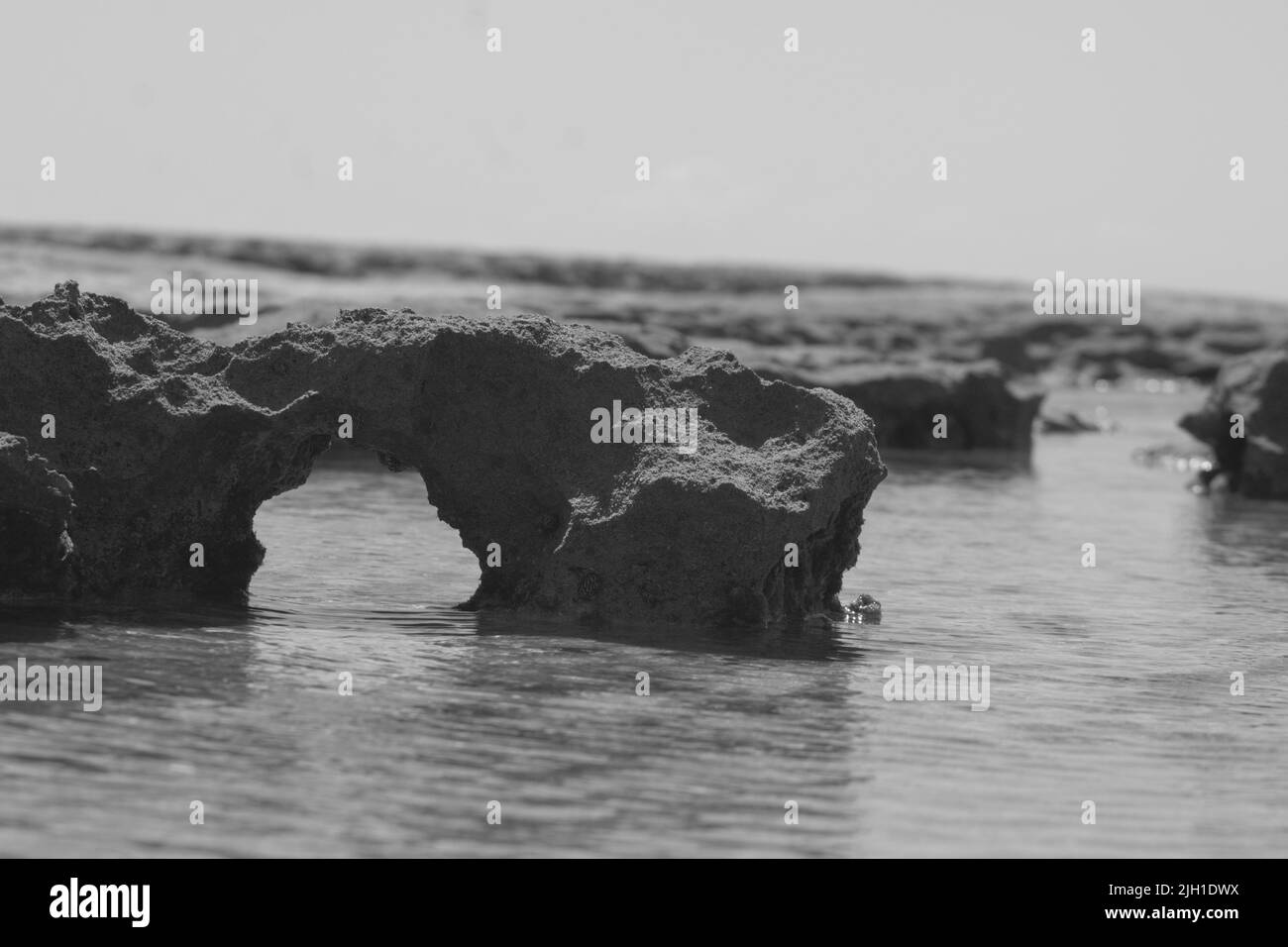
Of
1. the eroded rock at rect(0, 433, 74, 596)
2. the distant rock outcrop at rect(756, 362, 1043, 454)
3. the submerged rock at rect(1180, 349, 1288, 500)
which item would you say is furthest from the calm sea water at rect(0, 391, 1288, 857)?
the distant rock outcrop at rect(756, 362, 1043, 454)


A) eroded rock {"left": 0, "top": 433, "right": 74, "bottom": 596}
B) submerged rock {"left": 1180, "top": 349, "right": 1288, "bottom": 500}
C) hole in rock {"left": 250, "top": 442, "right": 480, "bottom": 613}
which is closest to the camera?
eroded rock {"left": 0, "top": 433, "right": 74, "bottom": 596}

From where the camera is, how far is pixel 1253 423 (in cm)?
3000

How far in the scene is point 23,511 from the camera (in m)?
13.6

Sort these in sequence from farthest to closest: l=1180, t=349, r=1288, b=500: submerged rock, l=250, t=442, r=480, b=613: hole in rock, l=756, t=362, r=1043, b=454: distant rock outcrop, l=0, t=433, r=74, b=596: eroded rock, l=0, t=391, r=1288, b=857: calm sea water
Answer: l=756, t=362, r=1043, b=454: distant rock outcrop, l=1180, t=349, r=1288, b=500: submerged rock, l=250, t=442, r=480, b=613: hole in rock, l=0, t=433, r=74, b=596: eroded rock, l=0, t=391, r=1288, b=857: calm sea water

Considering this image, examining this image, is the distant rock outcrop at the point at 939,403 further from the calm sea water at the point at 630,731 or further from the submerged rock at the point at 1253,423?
the calm sea water at the point at 630,731

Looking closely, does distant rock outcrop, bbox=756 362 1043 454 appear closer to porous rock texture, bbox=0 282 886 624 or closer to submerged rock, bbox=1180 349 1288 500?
submerged rock, bbox=1180 349 1288 500

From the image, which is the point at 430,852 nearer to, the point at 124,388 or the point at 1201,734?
the point at 1201,734

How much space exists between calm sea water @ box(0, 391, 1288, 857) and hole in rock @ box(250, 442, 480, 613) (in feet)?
0.28

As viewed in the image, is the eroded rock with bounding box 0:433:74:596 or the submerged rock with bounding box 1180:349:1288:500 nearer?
the eroded rock with bounding box 0:433:74:596

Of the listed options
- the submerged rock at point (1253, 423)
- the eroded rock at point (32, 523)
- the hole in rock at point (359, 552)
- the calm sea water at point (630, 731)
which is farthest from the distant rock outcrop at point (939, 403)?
the eroded rock at point (32, 523)

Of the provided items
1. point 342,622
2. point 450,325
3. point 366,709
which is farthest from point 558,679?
point 450,325

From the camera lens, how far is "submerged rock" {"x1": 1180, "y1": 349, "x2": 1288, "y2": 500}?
29.6 meters

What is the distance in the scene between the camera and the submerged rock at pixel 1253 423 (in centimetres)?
2958

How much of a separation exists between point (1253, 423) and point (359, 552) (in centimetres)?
1751
